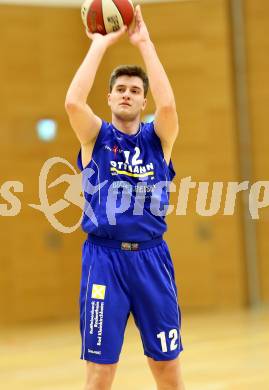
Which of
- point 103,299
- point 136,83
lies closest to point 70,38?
point 136,83

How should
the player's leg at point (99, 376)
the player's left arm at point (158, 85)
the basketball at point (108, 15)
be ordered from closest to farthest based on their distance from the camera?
the player's leg at point (99, 376) < the player's left arm at point (158, 85) < the basketball at point (108, 15)

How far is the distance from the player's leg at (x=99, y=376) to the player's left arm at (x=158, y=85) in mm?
1306

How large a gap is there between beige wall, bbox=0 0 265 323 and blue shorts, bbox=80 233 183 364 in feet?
17.8

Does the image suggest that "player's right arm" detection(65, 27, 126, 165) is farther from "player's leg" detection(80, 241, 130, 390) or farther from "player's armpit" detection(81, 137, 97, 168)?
"player's leg" detection(80, 241, 130, 390)

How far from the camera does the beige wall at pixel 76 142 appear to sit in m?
9.30

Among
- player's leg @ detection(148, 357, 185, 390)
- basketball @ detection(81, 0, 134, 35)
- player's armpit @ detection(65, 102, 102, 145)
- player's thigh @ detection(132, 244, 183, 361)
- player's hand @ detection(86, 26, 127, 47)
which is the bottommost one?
player's leg @ detection(148, 357, 185, 390)

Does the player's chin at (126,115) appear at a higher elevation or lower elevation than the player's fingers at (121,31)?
lower

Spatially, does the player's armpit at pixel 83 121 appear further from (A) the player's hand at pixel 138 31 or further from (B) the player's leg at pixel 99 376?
(B) the player's leg at pixel 99 376

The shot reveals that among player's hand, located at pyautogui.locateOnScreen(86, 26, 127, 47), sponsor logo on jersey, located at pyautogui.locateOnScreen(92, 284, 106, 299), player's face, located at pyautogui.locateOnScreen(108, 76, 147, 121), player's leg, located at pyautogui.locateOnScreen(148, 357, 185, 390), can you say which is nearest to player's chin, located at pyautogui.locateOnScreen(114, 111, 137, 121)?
player's face, located at pyautogui.locateOnScreen(108, 76, 147, 121)

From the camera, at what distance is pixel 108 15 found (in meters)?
4.14

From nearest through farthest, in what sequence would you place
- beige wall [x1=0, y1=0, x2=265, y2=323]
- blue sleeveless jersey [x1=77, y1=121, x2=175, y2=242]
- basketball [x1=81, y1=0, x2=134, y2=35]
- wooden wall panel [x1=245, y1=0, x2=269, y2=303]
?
blue sleeveless jersey [x1=77, y1=121, x2=175, y2=242]
basketball [x1=81, y1=0, x2=134, y2=35]
beige wall [x1=0, y1=0, x2=265, y2=323]
wooden wall panel [x1=245, y1=0, x2=269, y2=303]

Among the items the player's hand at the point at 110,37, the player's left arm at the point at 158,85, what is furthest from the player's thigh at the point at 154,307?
the player's hand at the point at 110,37

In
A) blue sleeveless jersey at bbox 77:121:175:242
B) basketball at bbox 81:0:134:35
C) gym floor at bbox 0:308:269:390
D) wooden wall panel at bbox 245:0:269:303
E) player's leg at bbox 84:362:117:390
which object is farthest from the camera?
wooden wall panel at bbox 245:0:269:303

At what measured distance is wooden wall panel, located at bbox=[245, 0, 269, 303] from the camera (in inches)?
389
